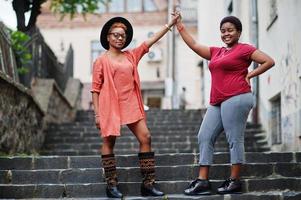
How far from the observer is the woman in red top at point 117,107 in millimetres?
5230

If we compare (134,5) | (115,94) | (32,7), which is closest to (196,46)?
(115,94)

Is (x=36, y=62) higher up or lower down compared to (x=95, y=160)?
higher up

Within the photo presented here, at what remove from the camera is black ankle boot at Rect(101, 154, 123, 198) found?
527cm

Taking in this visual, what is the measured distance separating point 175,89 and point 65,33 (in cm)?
749

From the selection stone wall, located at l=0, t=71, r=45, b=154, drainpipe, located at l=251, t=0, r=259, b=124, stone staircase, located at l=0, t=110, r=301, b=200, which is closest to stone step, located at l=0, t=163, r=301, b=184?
stone staircase, located at l=0, t=110, r=301, b=200

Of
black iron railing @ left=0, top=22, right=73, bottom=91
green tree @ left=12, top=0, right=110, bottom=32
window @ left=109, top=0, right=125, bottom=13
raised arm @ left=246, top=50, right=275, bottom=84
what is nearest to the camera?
raised arm @ left=246, top=50, right=275, bottom=84

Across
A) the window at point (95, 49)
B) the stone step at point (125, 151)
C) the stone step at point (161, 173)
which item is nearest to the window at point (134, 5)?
the window at point (95, 49)

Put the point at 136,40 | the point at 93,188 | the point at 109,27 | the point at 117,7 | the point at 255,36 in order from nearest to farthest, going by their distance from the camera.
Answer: the point at 109,27 → the point at 93,188 → the point at 255,36 → the point at 136,40 → the point at 117,7

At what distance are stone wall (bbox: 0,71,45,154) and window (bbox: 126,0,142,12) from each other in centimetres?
1832

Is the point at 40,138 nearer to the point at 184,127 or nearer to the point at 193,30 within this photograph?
the point at 184,127

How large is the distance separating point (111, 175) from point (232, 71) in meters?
1.58

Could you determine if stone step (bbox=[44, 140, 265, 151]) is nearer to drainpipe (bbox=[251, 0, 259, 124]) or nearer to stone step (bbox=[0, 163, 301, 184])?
drainpipe (bbox=[251, 0, 259, 124])

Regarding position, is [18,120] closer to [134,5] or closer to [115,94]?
[115,94]

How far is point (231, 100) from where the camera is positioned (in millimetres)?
5242
